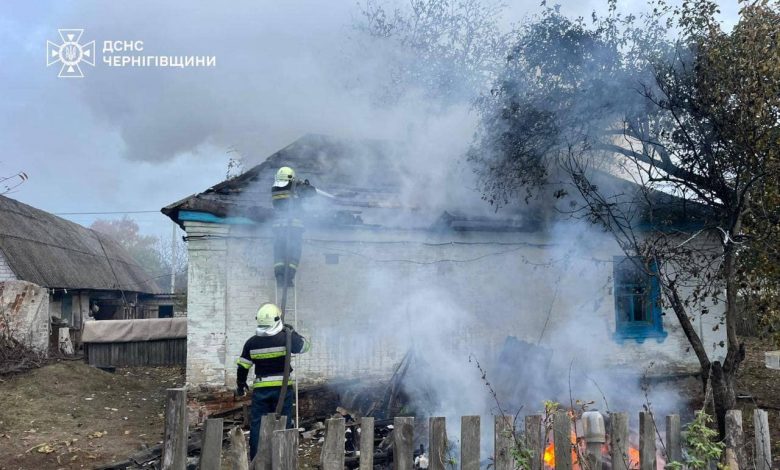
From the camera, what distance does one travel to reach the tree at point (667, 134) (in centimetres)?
652

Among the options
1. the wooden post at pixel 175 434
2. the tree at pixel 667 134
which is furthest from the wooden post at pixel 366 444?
the tree at pixel 667 134

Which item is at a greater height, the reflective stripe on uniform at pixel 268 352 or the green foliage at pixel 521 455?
the reflective stripe on uniform at pixel 268 352

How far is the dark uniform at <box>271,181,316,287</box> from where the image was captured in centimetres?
836

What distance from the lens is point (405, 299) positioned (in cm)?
1001

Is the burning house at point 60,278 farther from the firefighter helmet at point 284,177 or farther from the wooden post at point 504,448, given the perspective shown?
the wooden post at point 504,448

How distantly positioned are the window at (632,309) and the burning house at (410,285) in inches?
0.9

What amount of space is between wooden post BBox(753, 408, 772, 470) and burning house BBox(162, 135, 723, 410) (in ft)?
16.0

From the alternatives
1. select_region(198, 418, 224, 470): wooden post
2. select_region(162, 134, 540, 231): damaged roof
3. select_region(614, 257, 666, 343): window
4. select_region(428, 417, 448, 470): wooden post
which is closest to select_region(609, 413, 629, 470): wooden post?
select_region(428, 417, 448, 470): wooden post

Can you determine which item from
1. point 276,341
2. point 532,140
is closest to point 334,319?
point 276,341

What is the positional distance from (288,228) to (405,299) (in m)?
2.68

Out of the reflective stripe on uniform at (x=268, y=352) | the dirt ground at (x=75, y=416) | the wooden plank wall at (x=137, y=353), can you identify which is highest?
the reflective stripe on uniform at (x=268, y=352)

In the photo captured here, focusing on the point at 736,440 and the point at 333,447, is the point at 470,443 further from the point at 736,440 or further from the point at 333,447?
the point at 736,440

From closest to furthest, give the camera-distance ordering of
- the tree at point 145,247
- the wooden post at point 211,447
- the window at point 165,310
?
the wooden post at point 211,447 < the window at point 165,310 < the tree at point 145,247

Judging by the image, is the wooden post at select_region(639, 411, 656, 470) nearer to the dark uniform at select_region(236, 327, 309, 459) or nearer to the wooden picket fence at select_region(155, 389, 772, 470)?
the wooden picket fence at select_region(155, 389, 772, 470)
